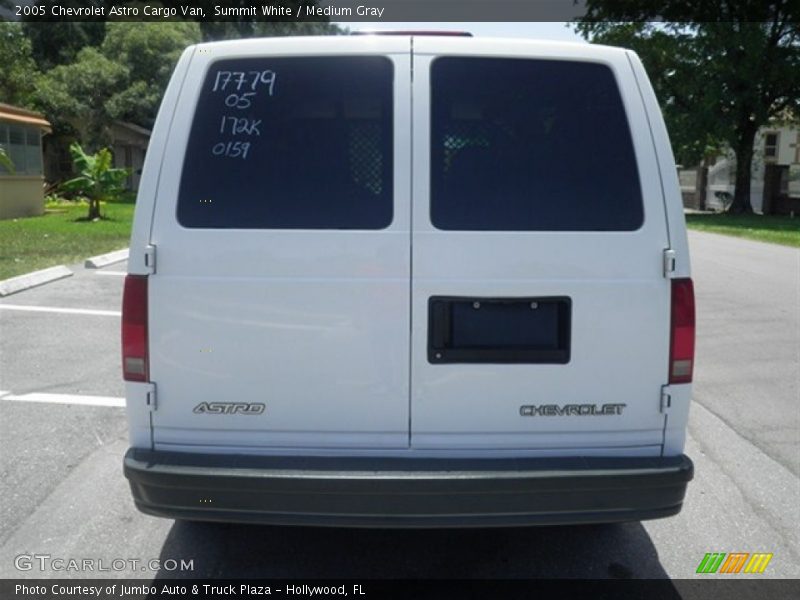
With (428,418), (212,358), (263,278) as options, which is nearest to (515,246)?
(428,418)

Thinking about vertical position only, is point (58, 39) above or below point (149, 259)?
above

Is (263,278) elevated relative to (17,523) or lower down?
elevated

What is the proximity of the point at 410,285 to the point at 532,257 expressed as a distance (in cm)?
48

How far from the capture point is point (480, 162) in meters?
3.33

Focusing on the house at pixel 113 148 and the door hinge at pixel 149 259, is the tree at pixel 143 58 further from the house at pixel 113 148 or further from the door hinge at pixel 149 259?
the door hinge at pixel 149 259

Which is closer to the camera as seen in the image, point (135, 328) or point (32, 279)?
point (135, 328)

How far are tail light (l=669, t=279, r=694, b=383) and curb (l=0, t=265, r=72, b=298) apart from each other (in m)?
9.45

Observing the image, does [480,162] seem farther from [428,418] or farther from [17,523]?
[17,523]

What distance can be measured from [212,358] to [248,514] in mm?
603

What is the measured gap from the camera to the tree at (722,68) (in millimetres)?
34656

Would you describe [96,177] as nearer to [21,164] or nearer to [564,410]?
[21,164]

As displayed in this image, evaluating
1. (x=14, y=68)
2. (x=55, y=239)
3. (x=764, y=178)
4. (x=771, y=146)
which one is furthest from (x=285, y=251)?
(x=771, y=146)

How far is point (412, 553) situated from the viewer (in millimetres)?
4066

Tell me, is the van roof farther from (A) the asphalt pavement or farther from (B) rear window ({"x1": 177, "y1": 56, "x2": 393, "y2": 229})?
(A) the asphalt pavement
